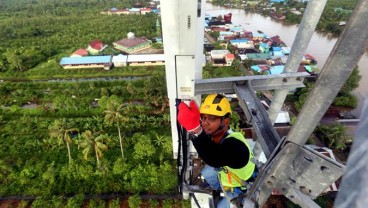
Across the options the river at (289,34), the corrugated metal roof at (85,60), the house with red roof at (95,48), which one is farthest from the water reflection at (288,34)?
the house with red roof at (95,48)

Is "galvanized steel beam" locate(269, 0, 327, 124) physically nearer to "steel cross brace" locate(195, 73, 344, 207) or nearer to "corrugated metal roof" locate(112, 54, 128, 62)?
"steel cross brace" locate(195, 73, 344, 207)

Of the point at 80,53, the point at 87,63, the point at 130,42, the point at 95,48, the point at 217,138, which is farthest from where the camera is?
the point at 130,42

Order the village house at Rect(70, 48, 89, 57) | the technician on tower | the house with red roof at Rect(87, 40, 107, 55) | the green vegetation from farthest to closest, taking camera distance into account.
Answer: the house with red roof at Rect(87, 40, 107, 55)
the village house at Rect(70, 48, 89, 57)
the green vegetation
the technician on tower

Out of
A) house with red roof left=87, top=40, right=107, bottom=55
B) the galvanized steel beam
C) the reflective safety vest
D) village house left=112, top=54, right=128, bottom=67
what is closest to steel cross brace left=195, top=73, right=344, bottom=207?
the reflective safety vest

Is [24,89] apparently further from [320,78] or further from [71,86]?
[320,78]

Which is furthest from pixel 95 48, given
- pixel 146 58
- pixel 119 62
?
pixel 146 58

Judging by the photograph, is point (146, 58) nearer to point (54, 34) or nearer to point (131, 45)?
point (131, 45)

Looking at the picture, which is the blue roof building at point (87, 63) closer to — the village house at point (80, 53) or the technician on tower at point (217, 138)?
the village house at point (80, 53)
